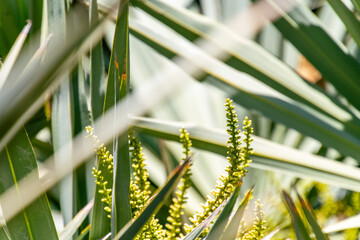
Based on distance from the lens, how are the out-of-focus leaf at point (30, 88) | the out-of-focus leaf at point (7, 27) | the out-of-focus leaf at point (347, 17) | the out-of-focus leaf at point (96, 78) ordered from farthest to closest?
the out-of-focus leaf at point (7, 27)
the out-of-focus leaf at point (347, 17)
the out-of-focus leaf at point (96, 78)
the out-of-focus leaf at point (30, 88)

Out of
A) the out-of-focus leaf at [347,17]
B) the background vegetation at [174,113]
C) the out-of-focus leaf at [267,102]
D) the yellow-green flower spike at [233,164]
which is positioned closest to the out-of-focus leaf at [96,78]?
the background vegetation at [174,113]

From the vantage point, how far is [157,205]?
1.20ft

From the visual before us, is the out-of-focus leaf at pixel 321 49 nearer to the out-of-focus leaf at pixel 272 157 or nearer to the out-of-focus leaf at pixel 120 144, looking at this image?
the out-of-focus leaf at pixel 272 157

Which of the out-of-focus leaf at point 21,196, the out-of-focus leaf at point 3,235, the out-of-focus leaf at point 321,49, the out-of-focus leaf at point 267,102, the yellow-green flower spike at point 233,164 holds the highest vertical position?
the out-of-focus leaf at point 321,49

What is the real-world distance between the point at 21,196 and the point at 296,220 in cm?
25

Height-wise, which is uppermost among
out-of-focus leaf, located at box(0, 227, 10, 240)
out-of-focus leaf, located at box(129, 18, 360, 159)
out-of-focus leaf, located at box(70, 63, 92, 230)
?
out-of-focus leaf, located at box(129, 18, 360, 159)

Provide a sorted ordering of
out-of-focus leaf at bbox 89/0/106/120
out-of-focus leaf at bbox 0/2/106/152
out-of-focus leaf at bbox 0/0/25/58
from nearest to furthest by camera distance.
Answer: out-of-focus leaf at bbox 0/2/106/152, out-of-focus leaf at bbox 89/0/106/120, out-of-focus leaf at bbox 0/0/25/58

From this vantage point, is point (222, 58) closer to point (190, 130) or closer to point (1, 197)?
point (190, 130)

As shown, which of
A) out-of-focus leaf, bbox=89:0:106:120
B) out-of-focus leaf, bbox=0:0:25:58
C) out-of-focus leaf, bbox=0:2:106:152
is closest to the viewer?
out-of-focus leaf, bbox=0:2:106:152

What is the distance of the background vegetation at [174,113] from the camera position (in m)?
0.42

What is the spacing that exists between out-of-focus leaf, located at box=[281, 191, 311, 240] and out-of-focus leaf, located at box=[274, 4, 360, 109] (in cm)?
45

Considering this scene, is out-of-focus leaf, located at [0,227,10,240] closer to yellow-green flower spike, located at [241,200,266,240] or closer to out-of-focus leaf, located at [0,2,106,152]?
out-of-focus leaf, located at [0,2,106,152]

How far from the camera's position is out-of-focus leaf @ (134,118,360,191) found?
2.28 ft

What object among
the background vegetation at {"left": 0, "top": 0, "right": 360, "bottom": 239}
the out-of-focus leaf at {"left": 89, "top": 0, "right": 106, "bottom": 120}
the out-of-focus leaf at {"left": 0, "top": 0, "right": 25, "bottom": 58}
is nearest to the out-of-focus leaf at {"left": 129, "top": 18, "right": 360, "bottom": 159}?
the background vegetation at {"left": 0, "top": 0, "right": 360, "bottom": 239}
